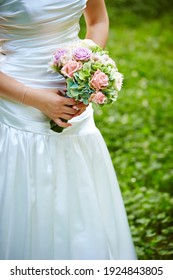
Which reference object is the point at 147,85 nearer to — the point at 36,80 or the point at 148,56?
the point at 148,56

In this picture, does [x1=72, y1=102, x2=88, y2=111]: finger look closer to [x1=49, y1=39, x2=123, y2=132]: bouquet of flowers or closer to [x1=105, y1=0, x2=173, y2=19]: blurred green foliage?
[x1=49, y1=39, x2=123, y2=132]: bouquet of flowers

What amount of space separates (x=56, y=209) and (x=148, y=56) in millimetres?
7354

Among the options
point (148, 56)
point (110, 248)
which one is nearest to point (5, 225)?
point (110, 248)

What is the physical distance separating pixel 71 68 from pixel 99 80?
142 millimetres

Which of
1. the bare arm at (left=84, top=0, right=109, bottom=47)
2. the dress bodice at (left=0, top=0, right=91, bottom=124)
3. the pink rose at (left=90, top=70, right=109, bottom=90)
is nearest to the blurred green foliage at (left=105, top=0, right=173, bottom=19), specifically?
the bare arm at (left=84, top=0, right=109, bottom=47)

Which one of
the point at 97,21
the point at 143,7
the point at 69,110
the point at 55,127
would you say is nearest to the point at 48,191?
the point at 55,127

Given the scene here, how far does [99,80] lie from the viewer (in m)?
2.38

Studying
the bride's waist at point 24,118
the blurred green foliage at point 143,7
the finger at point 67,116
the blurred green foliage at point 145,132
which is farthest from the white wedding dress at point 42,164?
the blurred green foliage at point 143,7

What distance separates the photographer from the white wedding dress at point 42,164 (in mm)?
2541

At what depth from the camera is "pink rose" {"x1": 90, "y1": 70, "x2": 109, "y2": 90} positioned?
2.38m

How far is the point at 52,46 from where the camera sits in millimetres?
2580

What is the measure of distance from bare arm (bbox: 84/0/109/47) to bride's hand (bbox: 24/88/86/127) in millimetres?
547

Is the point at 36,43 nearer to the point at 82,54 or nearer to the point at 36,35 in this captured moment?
the point at 36,35

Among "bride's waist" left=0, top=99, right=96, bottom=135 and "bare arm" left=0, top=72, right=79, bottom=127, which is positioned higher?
"bare arm" left=0, top=72, right=79, bottom=127
